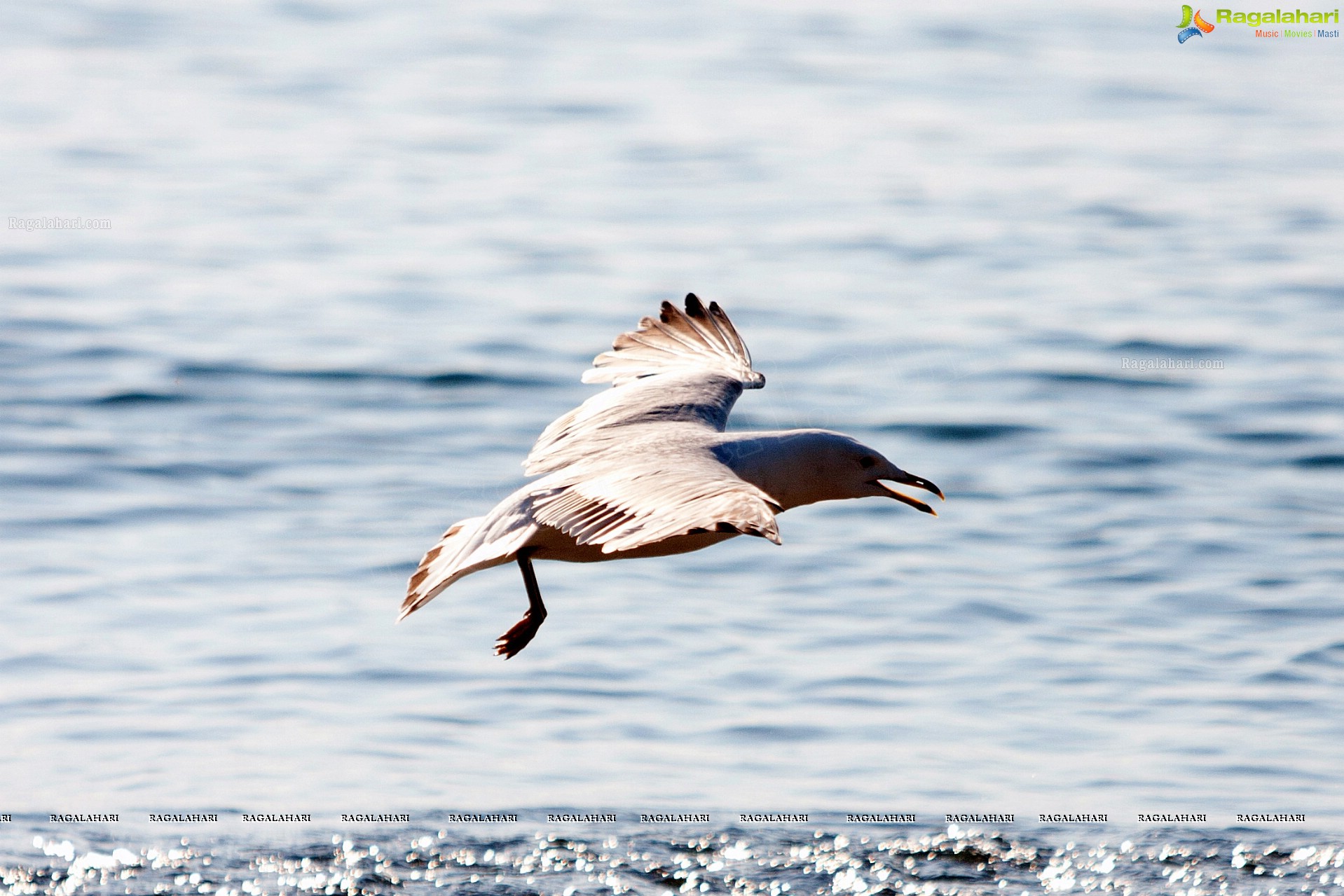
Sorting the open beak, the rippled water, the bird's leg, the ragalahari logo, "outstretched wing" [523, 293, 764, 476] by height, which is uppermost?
the ragalahari logo

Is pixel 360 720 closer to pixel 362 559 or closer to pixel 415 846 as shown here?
pixel 415 846

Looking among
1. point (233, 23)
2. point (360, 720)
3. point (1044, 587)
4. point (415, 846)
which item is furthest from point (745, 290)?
point (233, 23)

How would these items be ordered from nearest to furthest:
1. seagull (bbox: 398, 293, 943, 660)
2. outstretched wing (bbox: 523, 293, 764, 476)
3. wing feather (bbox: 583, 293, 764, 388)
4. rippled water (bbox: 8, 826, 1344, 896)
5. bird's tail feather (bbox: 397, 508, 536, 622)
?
1. seagull (bbox: 398, 293, 943, 660)
2. bird's tail feather (bbox: 397, 508, 536, 622)
3. outstretched wing (bbox: 523, 293, 764, 476)
4. rippled water (bbox: 8, 826, 1344, 896)
5. wing feather (bbox: 583, 293, 764, 388)

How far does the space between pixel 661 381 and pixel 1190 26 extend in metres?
19.4

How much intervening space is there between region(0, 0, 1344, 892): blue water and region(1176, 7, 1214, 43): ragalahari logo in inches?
8.1

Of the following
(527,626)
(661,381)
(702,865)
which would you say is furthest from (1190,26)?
(527,626)

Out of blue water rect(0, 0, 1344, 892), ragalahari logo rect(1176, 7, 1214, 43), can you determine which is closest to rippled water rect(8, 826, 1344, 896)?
blue water rect(0, 0, 1344, 892)

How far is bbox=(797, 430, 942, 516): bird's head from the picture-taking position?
261 inches

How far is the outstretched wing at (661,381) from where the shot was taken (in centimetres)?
700

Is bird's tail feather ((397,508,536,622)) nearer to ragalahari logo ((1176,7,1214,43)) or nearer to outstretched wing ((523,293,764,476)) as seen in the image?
outstretched wing ((523,293,764,476))

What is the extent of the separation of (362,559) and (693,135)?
36.9 ft

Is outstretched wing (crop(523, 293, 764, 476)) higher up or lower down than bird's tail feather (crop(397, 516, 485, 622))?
higher up

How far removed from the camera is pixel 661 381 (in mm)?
7641

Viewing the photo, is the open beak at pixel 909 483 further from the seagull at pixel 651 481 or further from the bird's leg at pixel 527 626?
the bird's leg at pixel 527 626
